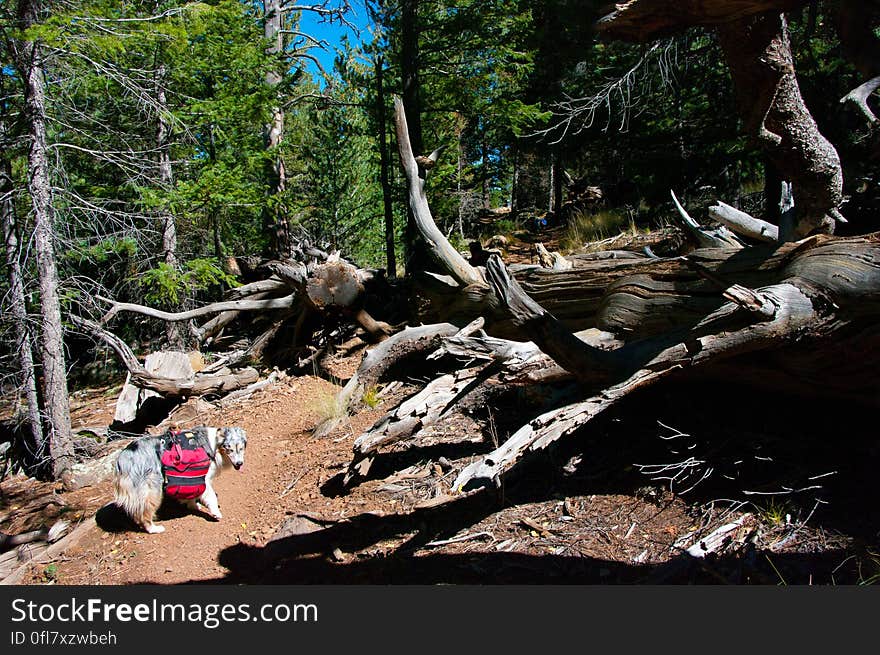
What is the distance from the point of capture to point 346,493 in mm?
5438

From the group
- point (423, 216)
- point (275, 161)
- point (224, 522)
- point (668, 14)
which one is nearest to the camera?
point (668, 14)

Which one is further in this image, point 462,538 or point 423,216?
point 423,216

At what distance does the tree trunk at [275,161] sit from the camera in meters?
12.7

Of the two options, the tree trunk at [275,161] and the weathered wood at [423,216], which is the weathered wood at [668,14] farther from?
the tree trunk at [275,161]

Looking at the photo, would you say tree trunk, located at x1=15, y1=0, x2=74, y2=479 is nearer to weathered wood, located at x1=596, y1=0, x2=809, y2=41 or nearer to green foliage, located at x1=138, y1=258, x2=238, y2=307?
green foliage, located at x1=138, y1=258, x2=238, y2=307

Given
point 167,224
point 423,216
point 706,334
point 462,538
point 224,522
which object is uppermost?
point 167,224

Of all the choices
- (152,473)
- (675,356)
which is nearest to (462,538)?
(675,356)

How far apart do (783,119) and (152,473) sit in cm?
692

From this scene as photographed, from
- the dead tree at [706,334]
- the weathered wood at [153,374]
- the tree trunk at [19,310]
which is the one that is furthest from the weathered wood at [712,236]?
the tree trunk at [19,310]

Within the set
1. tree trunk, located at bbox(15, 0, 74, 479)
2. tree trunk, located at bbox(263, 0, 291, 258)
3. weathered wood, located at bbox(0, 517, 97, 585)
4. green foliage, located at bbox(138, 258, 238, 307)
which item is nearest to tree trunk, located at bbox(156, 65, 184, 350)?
green foliage, located at bbox(138, 258, 238, 307)

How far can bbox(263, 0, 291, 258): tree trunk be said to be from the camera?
41.8ft

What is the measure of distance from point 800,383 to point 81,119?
779cm

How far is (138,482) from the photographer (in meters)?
5.17

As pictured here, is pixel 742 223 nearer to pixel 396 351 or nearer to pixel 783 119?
pixel 783 119
